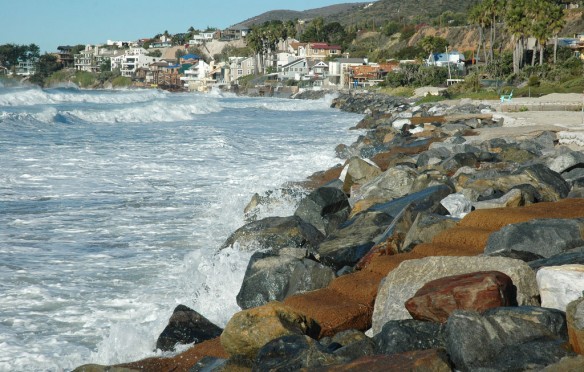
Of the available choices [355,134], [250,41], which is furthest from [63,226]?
[250,41]

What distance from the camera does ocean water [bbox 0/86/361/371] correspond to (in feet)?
23.5

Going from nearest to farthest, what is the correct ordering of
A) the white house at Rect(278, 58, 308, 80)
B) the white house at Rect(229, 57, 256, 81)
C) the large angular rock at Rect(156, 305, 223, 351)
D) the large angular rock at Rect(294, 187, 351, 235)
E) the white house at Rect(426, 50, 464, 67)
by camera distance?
the large angular rock at Rect(156, 305, 223, 351) → the large angular rock at Rect(294, 187, 351, 235) → the white house at Rect(426, 50, 464, 67) → the white house at Rect(278, 58, 308, 80) → the white house at Rect(229, 57, 256, 81)

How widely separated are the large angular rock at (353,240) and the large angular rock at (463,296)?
2646 mm

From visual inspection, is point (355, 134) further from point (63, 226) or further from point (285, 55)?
point (285, 55)

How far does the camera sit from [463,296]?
16.4 feet

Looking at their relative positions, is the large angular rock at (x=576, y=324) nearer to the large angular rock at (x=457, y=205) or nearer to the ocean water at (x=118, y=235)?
the ocean water at (x=118, y=235)

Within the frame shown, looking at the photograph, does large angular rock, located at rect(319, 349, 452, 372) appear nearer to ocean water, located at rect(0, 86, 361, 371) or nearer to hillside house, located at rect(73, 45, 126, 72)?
ocean water, located at rect(0, 86, 361, 371)

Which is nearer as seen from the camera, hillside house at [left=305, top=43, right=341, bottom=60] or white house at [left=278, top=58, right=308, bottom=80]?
white house at [left=278, top=58, right=308, bottom=80]

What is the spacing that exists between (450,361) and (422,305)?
792mm

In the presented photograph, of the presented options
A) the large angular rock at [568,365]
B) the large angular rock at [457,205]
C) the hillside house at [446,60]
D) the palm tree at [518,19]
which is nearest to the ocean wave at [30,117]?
the large angular rock at [457,205]

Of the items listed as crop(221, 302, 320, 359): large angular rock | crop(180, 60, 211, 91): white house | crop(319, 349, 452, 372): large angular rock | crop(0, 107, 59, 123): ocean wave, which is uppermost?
crop(319, 349, 452, 372): large angular rock

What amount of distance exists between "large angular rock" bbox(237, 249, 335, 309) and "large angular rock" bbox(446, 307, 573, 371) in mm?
2726

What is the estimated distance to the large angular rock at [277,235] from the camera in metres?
9.52

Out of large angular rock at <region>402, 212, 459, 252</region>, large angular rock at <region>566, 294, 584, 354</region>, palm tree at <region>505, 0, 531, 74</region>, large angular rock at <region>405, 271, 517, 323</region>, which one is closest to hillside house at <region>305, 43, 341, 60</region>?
palm tree at <region>505, 0, 531, 74</region>
